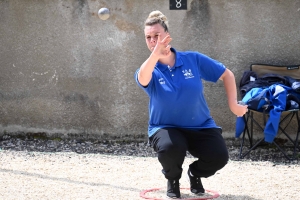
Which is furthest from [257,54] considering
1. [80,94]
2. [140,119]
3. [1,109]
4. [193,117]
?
[1,109]

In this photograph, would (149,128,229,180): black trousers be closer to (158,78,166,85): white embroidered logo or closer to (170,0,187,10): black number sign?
(158,78,166,85): white embroidered logo

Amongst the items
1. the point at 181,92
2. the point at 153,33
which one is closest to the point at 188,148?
the point at 181,92

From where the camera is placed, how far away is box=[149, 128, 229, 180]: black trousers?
14.8 feet

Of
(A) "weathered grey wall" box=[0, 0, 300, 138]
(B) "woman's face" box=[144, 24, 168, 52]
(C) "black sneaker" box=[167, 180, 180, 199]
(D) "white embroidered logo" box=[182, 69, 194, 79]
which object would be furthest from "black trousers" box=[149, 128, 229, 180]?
(A) "weathered grey wall" box=[0, 0, 300, 138]

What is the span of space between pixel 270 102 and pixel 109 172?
200 cm

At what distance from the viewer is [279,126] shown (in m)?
6.67

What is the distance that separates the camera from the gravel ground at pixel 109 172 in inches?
198

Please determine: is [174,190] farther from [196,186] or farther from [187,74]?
[187,74]

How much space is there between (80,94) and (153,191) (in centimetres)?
289

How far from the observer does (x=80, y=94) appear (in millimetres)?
7664

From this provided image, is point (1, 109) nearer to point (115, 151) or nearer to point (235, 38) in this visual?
point (115, 151)

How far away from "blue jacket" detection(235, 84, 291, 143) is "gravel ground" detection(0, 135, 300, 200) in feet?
1.26

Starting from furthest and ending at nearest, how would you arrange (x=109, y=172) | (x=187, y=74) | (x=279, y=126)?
1. (x=279, y=126)
2. (x=109, y=172)
3. (x=187, y=74)

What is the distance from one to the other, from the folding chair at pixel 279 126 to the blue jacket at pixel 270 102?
8 cm
